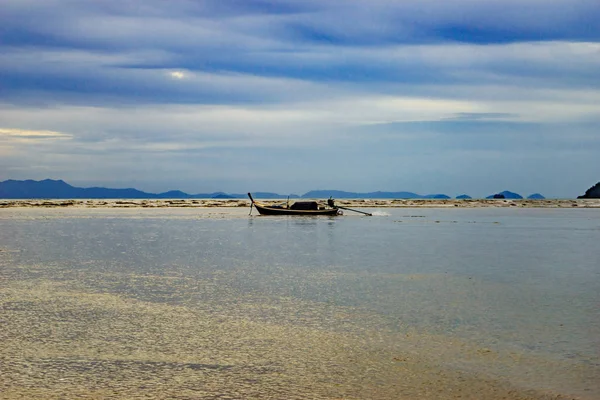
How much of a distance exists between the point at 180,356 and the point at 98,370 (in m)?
1.41

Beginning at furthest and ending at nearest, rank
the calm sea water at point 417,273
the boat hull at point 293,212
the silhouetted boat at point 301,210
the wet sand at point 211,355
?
1. the silhouetted boat at point 301,210
2. the boat hull at point 293,212
3. the calm sea water at point 417,273
4. the wet sand at point 211,355

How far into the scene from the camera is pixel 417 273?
70.8 feet

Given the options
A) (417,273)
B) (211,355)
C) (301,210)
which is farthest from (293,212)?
→ (211,355)

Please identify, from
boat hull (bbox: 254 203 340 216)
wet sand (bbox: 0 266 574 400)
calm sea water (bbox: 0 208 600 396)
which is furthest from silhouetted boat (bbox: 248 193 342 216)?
wet sand (bbox: 0 266 574 400)

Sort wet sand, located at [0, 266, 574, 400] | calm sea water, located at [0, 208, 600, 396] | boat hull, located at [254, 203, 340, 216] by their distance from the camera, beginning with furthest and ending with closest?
boat hull, located at [254, 203, 340, 216], calm sea water, located at [0, 208, 600, 396], wet sand, located at [0, 266, 574, 400]

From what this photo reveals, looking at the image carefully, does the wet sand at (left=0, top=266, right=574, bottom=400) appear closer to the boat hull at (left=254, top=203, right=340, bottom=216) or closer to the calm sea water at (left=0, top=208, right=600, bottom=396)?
the calm sea water at (left=0, top=208, right=600, bottom=396)

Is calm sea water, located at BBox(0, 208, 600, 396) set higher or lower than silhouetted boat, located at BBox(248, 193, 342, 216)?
lower

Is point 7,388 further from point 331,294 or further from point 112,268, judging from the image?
point 112,268

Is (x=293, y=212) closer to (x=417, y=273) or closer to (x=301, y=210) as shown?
(x=301, y=210)

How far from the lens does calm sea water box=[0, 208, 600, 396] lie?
1230 centimetres

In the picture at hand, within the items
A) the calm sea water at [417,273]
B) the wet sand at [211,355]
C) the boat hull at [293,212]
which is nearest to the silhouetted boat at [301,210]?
the boat hull at [293,212]

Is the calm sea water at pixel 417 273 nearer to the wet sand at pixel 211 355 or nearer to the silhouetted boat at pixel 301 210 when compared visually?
the wet sand at pixel 211 355

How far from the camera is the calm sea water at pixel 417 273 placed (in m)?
12.3

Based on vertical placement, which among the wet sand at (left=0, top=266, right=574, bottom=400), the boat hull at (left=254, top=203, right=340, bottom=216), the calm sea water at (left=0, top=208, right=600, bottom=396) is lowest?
the wet sand at (left=0, top=266, right=574, bottom=400)
